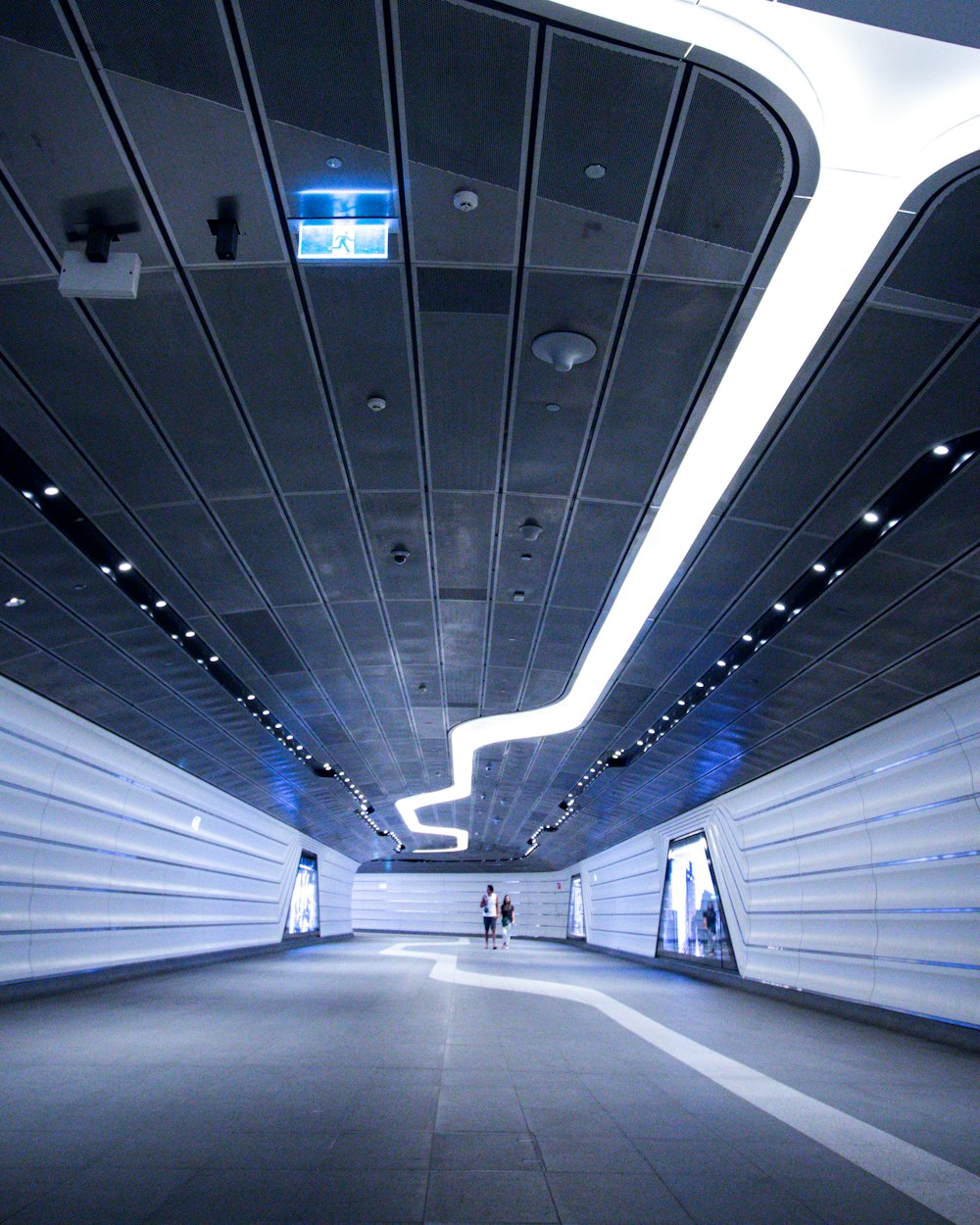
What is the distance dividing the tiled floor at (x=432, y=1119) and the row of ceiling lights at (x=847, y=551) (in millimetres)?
5218

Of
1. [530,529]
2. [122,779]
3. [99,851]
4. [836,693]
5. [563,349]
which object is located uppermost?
[530,529]

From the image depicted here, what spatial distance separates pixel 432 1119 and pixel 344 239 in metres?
6.30

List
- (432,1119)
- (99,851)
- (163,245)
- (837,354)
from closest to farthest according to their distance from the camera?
(163,245) → (837,354) → (432,1119) → (99,851)

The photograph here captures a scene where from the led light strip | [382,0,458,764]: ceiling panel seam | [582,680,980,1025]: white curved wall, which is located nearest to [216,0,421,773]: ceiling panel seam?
[382,0,458,764]: ceiling panel seam

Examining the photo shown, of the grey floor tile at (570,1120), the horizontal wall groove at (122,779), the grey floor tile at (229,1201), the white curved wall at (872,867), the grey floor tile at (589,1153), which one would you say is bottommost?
Answer: the grey floor tile at (229,1201)

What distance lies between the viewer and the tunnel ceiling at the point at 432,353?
4367 mm

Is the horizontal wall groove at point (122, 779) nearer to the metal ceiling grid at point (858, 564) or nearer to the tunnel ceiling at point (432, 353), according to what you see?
the tunnel ceiling at point (432, 353)

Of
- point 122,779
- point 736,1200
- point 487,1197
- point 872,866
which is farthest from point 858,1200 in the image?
point 122,779

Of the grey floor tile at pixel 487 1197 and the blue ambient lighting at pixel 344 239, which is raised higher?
the blue ambient lighting at pixel 344 239

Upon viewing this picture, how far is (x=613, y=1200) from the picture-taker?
4.91m

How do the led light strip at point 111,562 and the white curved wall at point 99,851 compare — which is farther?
the white curved wall at point 99,851

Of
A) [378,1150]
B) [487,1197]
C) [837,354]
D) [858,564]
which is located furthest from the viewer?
[858,564]

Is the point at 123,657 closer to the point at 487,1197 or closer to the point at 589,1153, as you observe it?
the point at 589,1153

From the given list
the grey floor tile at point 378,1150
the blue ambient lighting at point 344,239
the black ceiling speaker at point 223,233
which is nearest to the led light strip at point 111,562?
the black ceiling speaker at point 223,233
